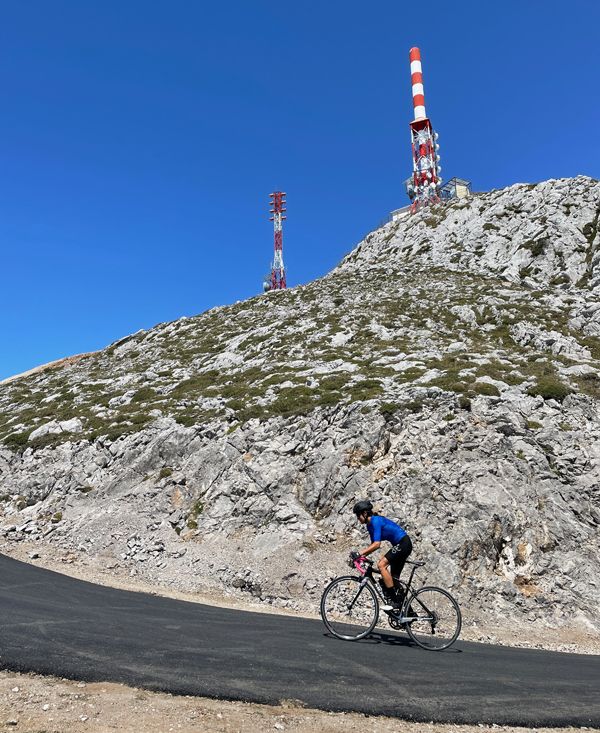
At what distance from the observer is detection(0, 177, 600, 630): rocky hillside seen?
17.6 meters

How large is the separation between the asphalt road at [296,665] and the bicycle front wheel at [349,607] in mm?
405

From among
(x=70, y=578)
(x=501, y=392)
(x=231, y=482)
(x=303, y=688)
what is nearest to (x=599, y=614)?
(x=501, y=392)

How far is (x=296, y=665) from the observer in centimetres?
836

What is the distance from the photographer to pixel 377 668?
8.45 m

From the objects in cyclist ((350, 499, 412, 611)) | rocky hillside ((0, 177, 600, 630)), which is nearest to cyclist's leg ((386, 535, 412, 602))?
cyclist ((350, 499, 412, 611))

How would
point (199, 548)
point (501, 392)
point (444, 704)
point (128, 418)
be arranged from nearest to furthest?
point (444, 704) < point (199, 548) < point (501, 392) < point (128, 418)

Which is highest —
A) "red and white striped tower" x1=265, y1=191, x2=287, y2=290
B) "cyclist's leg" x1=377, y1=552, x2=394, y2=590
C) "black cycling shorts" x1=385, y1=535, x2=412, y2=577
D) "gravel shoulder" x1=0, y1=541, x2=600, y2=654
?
"red and white striped tower" x1=265, y1=191, x2=287, y2=290

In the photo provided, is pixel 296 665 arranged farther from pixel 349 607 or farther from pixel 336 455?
pixel 336 455

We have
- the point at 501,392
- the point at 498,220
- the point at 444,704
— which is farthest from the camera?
the point at 498,220

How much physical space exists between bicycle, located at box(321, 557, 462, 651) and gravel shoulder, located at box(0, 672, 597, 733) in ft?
12.4

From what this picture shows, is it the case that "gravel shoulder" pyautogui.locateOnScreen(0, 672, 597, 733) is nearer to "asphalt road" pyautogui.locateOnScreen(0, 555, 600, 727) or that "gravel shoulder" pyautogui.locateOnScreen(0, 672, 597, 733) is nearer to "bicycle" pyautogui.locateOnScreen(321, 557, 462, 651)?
"asphalt road" pyautogui.locateOnScreen(0, 555, 600, 727)

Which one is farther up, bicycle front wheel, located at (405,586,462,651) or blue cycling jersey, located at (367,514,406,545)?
blue cycling jersey, located at (367,514,406,545)

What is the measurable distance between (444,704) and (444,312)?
36519 mm

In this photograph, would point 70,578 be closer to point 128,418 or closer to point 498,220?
point 128,418
